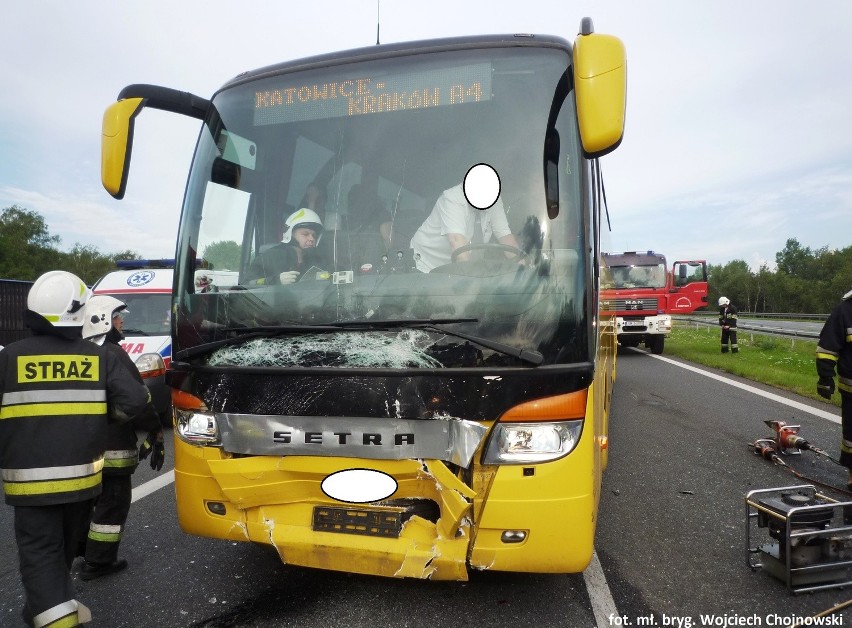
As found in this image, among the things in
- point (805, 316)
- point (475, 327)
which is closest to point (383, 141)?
point (475, 327)

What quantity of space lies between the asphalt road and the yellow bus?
0.47m

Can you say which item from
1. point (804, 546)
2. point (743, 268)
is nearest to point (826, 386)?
point (804, 546)

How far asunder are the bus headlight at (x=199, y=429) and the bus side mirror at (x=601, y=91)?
82.8 inches

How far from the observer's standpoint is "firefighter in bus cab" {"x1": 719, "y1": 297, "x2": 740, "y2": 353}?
17.3m

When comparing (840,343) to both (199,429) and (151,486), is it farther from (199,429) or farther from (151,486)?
(151,486)

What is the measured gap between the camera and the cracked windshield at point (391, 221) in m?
2.63

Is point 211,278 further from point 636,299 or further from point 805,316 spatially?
point 805,316

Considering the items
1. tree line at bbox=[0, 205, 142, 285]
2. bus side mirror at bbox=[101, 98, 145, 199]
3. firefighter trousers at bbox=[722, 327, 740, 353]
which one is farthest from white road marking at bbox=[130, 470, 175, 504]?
tree line at bbox=[0, 205, 142, 285]

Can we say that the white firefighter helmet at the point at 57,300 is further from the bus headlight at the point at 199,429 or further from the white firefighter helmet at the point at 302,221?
the white firefighter helmet at the point at 302,221

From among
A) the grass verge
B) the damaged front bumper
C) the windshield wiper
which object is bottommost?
the grass verge

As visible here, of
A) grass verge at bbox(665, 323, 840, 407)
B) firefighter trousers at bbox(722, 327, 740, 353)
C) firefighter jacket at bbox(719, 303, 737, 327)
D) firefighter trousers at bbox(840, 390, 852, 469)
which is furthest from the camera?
firefighter trousers at bbox(722, 327, 740, 353)

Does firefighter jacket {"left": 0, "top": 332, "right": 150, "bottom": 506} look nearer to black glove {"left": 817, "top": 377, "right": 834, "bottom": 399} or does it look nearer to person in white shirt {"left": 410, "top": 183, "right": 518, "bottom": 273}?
person in white shirt {"left": 410, "top": 183, "right": 518, "bottom": 273}

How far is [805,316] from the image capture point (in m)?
51.4

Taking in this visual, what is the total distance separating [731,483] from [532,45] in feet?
13.4
